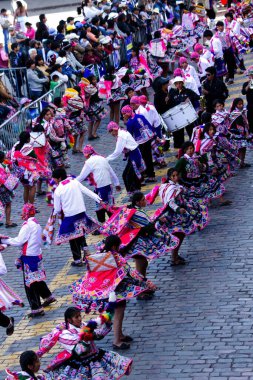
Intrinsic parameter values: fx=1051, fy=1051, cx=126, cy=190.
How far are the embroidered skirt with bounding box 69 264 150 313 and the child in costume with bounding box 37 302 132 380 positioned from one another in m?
1.15

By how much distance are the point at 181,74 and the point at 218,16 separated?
1474 centimetres

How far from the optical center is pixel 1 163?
17.6m

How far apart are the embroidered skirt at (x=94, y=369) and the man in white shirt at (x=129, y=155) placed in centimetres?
638

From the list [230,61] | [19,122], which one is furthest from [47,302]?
[230,61]

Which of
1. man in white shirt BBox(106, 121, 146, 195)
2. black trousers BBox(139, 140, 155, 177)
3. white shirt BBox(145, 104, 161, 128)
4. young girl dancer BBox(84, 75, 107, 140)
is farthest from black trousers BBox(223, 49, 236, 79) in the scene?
man in white shirt BBox(106, 121, 146, 195)

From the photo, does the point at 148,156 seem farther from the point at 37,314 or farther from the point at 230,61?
the point at 230,61

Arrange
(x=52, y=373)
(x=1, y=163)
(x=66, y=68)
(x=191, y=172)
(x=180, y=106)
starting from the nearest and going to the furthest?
1. (x=52, y=373)
2. (x=191, y=172)
3. (x=1, y=163)
4. (x=180, y=106)
5. (x=66, y=68)

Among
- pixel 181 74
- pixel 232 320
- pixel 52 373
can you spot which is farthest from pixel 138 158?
pixel 52 373

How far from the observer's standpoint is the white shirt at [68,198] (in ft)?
48.2

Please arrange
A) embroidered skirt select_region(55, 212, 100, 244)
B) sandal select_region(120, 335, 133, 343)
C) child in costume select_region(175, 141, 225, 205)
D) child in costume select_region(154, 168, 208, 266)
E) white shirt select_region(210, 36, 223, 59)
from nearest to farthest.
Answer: sandal select_region(120, 335, 133, 343), child in costume select_region(154, 168, 208, 266), embroidered skirt select_region(55, 212, 100, 244), child in costume select_region(175, 141, 225, 205), white shirt select_region(210, 36, 223, 59)

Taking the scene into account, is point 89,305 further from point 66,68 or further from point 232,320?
point 66,68

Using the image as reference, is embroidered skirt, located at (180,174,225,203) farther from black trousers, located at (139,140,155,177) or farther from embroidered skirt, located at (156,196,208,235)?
black trousers, located at (139,140,155,177)

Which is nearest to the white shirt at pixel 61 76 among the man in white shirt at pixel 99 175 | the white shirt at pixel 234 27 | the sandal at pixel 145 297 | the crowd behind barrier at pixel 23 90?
the crowd behind barrier at pixel 23 90

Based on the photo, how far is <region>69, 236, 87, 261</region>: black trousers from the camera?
15.1 meters
